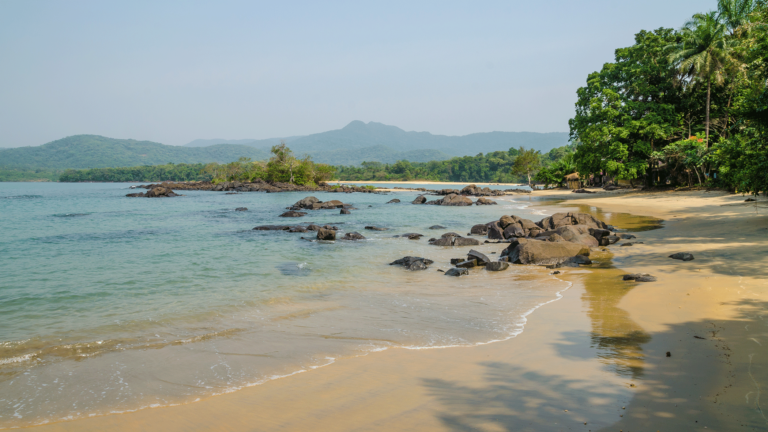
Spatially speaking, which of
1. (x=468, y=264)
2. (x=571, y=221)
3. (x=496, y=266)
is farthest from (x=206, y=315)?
(x=571, y=221)

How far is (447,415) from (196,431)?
2.68 meters

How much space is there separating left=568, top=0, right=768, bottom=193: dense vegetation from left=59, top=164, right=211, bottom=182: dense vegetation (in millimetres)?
129281

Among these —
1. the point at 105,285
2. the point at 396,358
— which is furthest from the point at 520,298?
the point at 105,285

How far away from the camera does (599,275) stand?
1144cm

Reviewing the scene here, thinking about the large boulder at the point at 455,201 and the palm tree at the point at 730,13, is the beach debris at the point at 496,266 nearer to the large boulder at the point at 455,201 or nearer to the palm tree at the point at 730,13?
the palm tree at the point at 730,13

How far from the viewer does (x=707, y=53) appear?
34281mm

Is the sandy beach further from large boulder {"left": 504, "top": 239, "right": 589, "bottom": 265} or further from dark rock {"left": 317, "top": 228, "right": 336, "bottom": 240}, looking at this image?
dark rock {"left": 317, "top": 228, "right": 336, "bottom": 240}

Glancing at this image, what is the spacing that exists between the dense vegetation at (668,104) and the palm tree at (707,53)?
0.23ft

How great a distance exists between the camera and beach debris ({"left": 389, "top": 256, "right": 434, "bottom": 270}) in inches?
535

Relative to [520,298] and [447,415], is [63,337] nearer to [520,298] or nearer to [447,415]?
[447,415]

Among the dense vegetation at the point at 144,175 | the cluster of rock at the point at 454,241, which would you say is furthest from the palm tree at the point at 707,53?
the dense vegetation at the point at 144,175

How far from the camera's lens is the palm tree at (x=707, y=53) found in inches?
1331

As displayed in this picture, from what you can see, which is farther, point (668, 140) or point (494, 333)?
point (668, 140)

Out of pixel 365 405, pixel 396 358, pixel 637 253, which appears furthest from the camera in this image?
pixel 637 253
